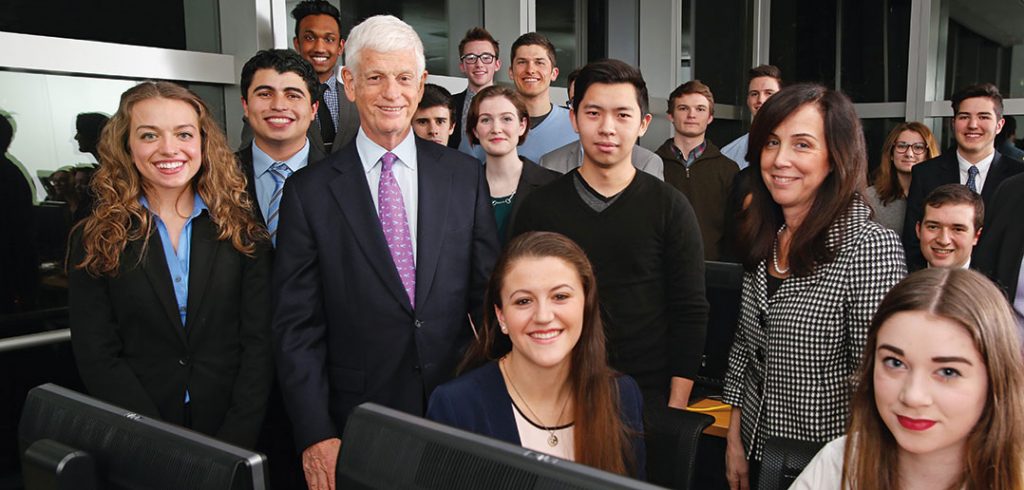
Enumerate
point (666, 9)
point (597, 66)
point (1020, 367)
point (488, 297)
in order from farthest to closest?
point (666, 9), point (597, 66), point (488, 297), point (1020, 367)

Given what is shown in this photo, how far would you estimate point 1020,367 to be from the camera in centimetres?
119

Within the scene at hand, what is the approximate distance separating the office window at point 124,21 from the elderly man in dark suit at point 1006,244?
291 cm

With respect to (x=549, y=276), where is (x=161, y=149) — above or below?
above

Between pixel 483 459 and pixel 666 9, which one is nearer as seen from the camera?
pixel 483 459

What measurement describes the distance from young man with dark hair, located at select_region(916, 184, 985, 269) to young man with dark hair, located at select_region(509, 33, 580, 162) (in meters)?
1.51

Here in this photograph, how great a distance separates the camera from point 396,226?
198 centimetres

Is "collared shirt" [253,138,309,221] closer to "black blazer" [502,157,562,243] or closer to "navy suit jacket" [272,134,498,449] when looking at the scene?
"navy suit jacket" [272,134,498,449]

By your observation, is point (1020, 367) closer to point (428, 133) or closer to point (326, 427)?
point (326, 427)

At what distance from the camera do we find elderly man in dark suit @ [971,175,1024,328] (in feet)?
7.37

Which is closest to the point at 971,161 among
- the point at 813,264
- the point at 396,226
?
the point at 813,264

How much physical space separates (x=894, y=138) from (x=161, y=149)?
4094 mm

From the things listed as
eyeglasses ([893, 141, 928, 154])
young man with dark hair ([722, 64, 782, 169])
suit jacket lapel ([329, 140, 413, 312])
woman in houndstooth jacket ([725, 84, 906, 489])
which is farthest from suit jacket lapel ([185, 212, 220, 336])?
eyeglasses ([893, 141, 928, 154])

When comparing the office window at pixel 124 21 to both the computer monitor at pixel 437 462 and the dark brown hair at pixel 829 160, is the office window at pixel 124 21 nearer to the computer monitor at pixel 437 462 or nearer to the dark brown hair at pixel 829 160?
the dark brown hair at pixel 829 160

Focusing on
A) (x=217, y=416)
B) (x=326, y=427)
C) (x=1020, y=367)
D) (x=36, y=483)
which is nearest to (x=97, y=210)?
(x=217, y=416)
